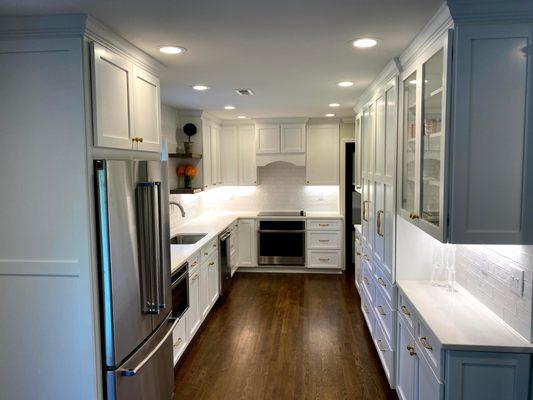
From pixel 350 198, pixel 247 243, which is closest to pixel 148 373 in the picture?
pixel 247 243

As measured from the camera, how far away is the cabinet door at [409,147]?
2.38m

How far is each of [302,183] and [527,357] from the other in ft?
16.1

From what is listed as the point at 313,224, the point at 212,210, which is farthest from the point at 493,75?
the point at 212,210

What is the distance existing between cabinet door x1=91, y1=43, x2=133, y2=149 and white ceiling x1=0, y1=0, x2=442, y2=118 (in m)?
0.17

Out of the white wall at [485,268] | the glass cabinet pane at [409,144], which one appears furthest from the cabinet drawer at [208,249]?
the glass cabinet pane at [409,144]

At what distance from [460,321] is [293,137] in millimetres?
4451

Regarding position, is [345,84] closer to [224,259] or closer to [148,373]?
[224,259]

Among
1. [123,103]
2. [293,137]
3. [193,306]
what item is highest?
[293,137]

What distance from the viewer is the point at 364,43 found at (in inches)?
93.7

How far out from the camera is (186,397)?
2984mm

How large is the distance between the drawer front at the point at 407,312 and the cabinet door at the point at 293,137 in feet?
12.4

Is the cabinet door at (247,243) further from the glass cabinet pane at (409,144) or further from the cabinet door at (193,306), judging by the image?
the glass cabinet pane at (409,144)

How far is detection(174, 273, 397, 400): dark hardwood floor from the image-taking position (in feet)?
10.1

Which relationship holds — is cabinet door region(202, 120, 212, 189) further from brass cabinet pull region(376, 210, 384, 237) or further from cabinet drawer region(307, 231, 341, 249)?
brass cabinet pull region(376, 210, 384, 237)
